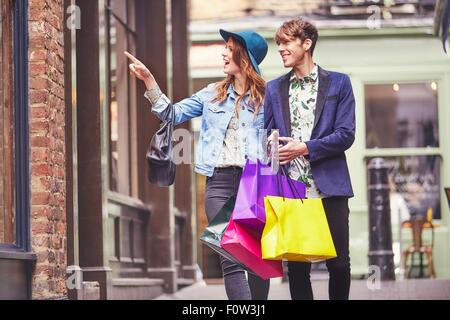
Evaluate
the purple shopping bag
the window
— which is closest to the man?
the purple shopping bag

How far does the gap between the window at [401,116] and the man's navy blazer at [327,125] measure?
1137 centimetres

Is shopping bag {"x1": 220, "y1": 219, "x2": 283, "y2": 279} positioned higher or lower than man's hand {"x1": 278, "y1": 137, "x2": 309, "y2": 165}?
lower

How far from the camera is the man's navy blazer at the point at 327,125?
7055mm

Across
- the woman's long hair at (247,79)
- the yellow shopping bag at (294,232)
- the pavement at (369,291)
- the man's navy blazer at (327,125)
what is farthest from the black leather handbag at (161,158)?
the pavement at (369,291)

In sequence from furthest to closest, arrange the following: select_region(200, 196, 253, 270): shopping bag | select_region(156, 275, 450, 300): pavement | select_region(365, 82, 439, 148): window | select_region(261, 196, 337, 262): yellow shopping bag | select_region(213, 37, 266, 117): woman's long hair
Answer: select_region(365, 82, 439, 148): window
select_region(156, 275, 450, 300): pavement
select_region(213, 37, 266, 117): woman's long hair
select_region(200, 196, 253, 270): shopping bag
select_region(261, 196, 337, 262): yellow shopping bag

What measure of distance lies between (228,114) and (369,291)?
5.29 metres

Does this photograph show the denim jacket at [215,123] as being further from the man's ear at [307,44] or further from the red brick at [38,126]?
the red brick at [38,126]

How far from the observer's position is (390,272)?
48.2 ft

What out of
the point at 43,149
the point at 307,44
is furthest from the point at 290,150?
the point at 43,149

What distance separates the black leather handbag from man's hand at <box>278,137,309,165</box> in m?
0.66

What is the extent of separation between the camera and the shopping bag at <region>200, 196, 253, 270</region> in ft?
23.1

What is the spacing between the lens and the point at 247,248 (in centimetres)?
691

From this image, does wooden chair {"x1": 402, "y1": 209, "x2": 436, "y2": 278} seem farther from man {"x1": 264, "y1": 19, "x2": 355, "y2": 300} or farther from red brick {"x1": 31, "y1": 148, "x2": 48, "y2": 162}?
man {"x1": 264, "y1": 19, "x2": 355, "y2": 300}

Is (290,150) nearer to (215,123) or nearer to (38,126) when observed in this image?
(215,123)
